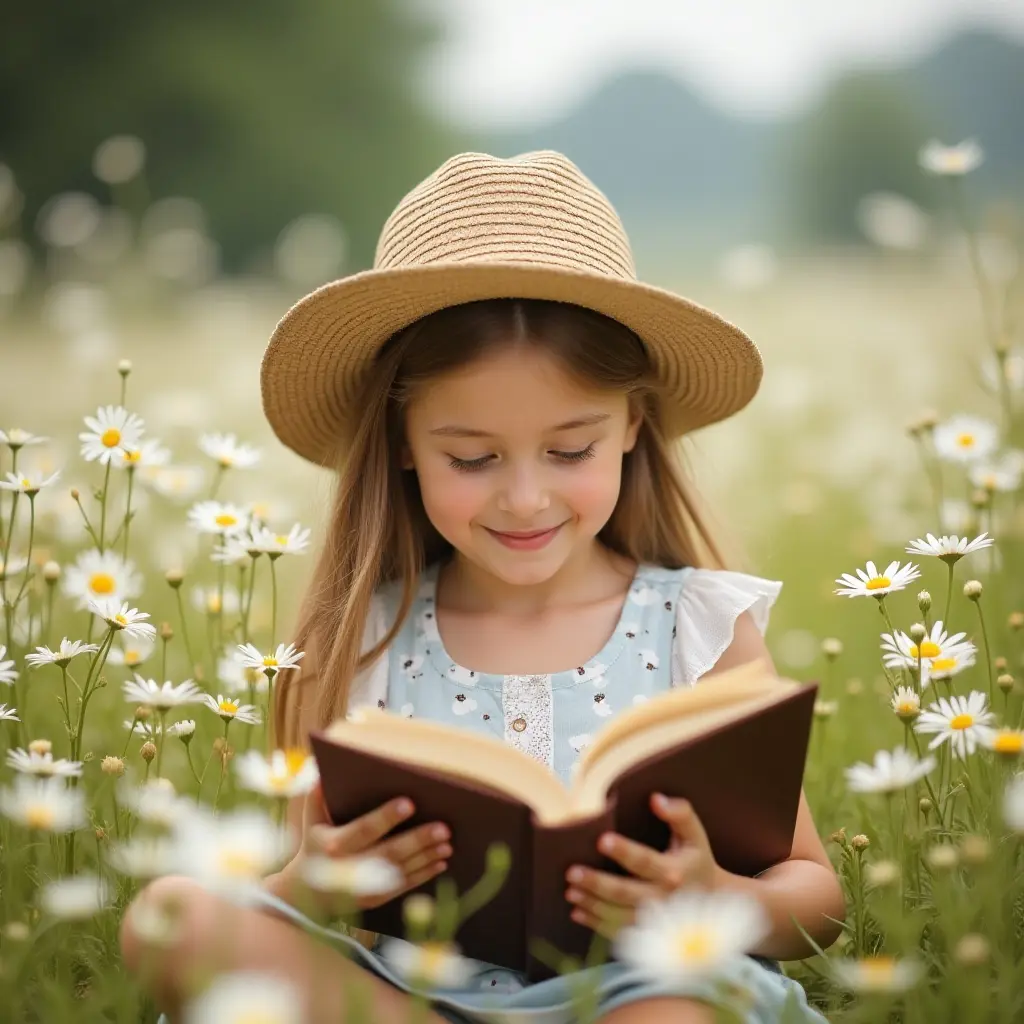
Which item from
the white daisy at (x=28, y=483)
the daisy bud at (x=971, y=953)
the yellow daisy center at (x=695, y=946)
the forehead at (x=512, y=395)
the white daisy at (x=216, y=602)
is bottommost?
the daisy bud at (x=971, y=953)

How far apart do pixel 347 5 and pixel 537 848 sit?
15870 mm

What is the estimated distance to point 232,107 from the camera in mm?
14086

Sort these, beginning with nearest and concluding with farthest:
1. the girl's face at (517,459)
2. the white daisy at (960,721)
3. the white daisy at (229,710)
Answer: the white daisy at (960,721) → the white daisy at (229,710) → the girl's face at (517,459)

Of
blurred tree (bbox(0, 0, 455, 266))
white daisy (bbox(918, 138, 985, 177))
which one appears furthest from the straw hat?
blurred tree (bbox(0, 0, 455, 266))

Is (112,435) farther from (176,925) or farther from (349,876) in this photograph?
(349,876)

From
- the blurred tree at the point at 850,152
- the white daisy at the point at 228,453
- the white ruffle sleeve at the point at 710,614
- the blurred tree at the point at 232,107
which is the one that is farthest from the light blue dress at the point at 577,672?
the blurred tree at the point at 850,152

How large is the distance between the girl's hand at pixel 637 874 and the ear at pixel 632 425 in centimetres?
73

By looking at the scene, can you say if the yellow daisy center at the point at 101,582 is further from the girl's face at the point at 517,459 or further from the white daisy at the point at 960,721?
the white daisy at the point at 960,721

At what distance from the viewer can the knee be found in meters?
1.28

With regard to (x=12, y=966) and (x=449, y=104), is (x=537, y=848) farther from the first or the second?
(x=449, y=104)

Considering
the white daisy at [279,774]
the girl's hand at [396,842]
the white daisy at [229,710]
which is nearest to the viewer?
the white daisy at [279,774]

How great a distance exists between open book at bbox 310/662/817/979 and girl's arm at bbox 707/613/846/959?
157mm

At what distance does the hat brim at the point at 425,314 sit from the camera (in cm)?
166

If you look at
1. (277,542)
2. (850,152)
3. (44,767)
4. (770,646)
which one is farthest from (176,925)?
(850,152)
